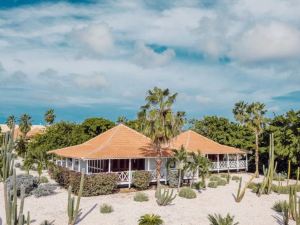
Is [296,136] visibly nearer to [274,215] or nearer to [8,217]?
[274,215]

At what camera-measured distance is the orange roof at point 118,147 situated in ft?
93.7

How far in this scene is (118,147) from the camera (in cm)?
3072

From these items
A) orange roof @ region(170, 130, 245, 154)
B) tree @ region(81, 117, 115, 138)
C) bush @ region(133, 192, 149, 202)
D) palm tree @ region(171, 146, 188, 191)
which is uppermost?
tree @ region(81, 117, 115, 138)

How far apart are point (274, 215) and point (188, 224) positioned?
6.22 metres

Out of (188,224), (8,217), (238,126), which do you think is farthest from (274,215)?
(238,126)

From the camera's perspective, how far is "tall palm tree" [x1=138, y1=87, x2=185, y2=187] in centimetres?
2612

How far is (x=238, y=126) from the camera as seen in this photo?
45.8 metres

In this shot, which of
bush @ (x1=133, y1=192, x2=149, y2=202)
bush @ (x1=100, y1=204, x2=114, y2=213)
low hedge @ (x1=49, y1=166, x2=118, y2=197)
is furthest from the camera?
low hedge @ (x1=49, y1=166, x2=118, y2=197)

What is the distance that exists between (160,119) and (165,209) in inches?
256

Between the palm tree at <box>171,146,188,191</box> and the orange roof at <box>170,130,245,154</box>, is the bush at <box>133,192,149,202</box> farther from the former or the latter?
the orange roof at <box>170,130,245,154</box>

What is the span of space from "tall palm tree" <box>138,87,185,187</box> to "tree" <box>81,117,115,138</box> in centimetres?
2040

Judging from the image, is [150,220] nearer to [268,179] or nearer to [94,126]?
[268,179]

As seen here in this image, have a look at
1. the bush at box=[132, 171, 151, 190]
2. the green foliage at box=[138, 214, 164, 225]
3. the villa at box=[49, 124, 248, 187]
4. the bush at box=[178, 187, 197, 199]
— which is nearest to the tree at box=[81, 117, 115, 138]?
the villa at box=[49, 124, 248, 187]

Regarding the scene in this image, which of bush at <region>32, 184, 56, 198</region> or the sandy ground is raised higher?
bush at <region>32, 184, 56, 198</region>
